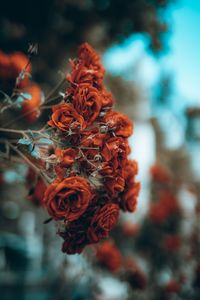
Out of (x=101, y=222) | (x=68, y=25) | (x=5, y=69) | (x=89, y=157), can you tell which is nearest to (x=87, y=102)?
(x=89, y=157)

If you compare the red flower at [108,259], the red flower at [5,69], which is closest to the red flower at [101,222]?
the red flower at [5,69]

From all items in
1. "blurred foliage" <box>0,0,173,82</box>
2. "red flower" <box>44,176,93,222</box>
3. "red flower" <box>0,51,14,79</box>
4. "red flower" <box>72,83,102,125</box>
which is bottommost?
"red flower" <box>44,176,93,222</box>

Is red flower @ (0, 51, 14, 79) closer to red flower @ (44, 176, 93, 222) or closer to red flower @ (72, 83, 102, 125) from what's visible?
red flower @ (72, 83, 102, 125)

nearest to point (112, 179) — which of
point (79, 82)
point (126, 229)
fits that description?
point (79, 82)

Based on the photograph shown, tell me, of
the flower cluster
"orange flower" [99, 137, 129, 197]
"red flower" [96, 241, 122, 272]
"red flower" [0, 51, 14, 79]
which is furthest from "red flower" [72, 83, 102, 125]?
"red flower" [96, 241, 122, 272]

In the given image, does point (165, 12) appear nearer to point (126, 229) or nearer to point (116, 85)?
point (116, 85)

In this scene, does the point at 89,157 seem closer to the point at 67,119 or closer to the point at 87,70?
the point at 67,119
